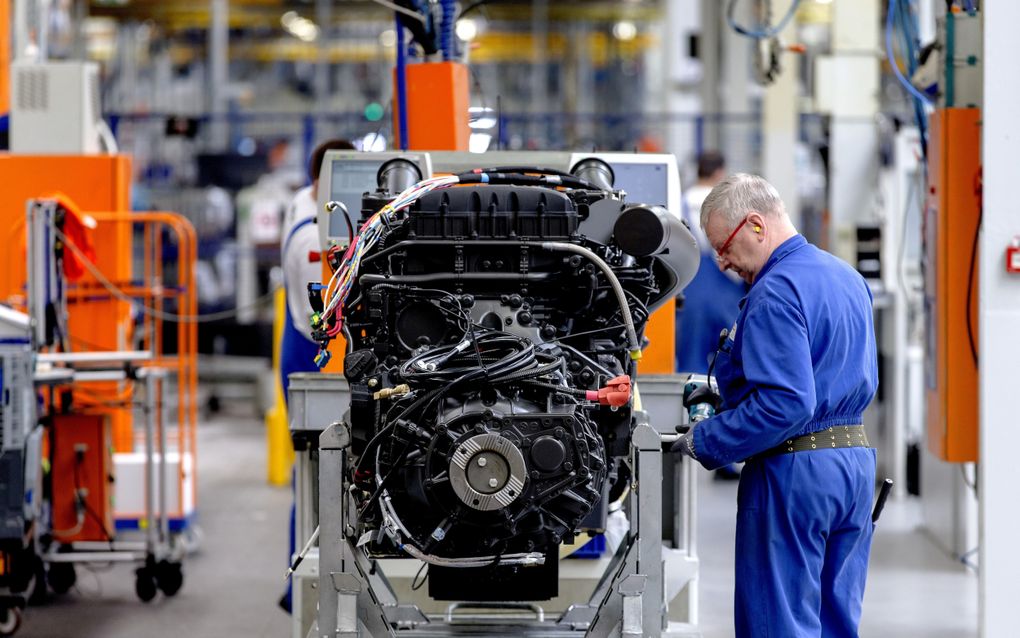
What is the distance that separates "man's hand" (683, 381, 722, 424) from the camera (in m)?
3.33

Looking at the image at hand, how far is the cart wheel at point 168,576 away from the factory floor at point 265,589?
0.06m

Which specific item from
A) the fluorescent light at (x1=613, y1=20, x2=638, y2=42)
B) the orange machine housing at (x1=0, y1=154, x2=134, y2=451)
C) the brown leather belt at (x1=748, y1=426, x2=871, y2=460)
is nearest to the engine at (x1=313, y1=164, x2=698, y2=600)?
the brown leather belt at (x1=748, y1=426, x2=871, y2=460)

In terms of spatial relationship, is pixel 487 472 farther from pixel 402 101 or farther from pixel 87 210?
pixel 87 210

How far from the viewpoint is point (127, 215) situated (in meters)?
5.83

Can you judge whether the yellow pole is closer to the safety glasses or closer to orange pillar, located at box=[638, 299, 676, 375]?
orange pillar, located at box=[638, 299, 676, 375]

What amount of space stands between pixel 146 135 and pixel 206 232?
1507 millimetres

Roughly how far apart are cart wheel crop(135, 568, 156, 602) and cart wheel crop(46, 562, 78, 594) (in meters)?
0.31

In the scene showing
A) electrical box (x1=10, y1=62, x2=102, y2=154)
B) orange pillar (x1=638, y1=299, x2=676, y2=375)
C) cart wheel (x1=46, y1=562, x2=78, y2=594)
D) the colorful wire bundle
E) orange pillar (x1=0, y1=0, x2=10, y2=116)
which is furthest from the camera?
orange pillar (x1=0, y1=0, x2=10, y2=116)

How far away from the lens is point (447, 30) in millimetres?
4680

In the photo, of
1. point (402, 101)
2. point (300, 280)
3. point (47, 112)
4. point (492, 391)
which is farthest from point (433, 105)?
point (47, 112)

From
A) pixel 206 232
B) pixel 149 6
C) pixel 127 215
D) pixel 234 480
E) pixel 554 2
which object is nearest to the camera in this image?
pixel 127 215

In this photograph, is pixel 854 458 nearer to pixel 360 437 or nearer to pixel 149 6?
pixel 360 437

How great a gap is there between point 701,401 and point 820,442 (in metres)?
0.40

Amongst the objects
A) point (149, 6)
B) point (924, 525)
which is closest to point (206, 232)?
point (149, 6)
